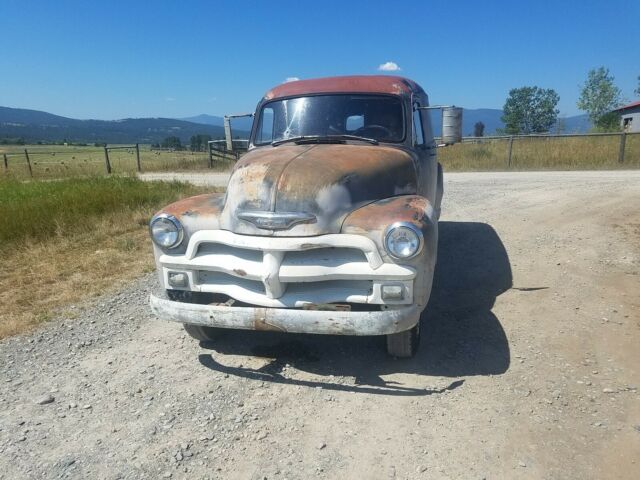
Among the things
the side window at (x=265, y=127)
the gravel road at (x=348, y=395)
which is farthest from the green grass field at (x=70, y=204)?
the side window at (x=265, y=127)

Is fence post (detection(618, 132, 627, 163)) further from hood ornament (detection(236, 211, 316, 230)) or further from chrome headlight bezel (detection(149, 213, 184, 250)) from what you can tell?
chrome headlight bezel (detection(149, 213, 184, 250))

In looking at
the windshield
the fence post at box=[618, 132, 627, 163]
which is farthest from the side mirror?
the fence post at box=[618, 132, 627, 163]

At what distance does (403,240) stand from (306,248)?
624 millimetres

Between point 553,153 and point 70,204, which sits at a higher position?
point 553,153

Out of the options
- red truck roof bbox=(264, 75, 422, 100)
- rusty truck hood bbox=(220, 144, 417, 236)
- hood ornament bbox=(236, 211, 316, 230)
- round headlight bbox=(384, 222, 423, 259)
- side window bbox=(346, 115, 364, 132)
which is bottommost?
round headlight bbox=(384, 222, 423, 259)

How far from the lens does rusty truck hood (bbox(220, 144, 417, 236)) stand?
10.7 feet

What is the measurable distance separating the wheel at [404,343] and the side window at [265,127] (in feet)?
8.10

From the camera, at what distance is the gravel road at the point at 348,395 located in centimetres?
262

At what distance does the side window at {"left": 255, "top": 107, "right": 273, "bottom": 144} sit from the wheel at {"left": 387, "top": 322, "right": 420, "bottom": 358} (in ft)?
8.10

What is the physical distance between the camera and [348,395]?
10.7ft

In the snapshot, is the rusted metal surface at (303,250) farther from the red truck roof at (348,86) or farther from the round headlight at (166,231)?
the red truck roof at (348,86)

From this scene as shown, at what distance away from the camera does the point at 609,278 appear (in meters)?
5.22

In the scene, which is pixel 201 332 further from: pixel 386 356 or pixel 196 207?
pixel 386 356

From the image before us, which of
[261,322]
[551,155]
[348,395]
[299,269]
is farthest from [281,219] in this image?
[551,155]
